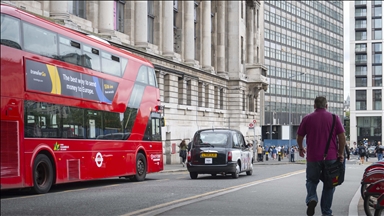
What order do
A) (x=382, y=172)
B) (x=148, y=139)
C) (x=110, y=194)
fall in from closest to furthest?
1. (x=382, y=172)
2. (x=110, y=194)
3. (x=148, y=139)

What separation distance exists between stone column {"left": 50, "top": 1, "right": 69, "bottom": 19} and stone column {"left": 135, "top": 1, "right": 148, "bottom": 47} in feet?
35.5

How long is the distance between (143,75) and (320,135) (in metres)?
14.2

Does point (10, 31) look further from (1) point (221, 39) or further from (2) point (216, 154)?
(1) point (221, 39)

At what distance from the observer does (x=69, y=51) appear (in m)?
18.6

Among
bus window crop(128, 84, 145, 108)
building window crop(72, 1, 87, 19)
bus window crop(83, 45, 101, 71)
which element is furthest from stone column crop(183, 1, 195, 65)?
bus window crop(83, 45, 101, 71)

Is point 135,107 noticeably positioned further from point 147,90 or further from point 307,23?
point 307,23

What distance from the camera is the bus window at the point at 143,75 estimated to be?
918 inches

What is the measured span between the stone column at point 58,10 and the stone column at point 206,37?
85.8 feet

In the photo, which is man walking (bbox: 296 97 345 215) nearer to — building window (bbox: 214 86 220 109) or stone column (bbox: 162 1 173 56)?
stone column (bbox: 162 1 173 56)

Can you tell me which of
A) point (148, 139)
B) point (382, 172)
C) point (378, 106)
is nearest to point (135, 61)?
point (148, 139)

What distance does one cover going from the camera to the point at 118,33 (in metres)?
43.1

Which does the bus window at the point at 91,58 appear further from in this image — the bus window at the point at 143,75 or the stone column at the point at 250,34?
the stone column at the point at 250,34

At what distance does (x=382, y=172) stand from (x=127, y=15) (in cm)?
3549

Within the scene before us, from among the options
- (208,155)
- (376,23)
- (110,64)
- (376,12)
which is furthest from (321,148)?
(376,12)
